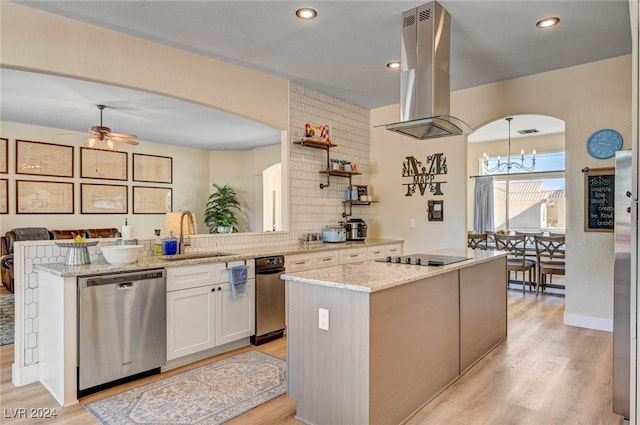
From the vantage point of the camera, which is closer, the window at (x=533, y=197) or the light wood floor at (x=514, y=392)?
the light wood floor at (x=514, y=392)

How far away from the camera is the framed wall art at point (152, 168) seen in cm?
794

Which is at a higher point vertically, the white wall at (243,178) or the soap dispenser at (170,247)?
the white wall at (243,178)

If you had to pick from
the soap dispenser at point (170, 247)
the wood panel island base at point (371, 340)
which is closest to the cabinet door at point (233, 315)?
the soap dispenser at point (170, 247)

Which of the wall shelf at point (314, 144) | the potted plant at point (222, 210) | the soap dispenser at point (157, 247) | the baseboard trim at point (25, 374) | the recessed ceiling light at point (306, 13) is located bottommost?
the baseboard trim at point (25, 374)

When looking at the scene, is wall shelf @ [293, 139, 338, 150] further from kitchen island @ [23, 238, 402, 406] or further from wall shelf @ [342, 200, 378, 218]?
kitchen island @ [23, 238, 402, 406]

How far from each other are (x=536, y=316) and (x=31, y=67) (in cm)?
555

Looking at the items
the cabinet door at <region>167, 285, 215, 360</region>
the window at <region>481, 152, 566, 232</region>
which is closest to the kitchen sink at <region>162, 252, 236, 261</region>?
the cabinet door at <region>167, 285, 215, 360</region>

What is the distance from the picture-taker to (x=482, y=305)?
330cm

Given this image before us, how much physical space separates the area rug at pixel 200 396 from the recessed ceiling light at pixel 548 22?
3.51 m

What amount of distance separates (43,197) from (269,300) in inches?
207

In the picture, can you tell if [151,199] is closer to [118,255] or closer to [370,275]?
[118,255]

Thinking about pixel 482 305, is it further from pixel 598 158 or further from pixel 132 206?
pixel 132 206

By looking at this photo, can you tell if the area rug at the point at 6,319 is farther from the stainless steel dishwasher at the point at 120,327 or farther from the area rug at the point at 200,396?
the area rug at the point at 200,396

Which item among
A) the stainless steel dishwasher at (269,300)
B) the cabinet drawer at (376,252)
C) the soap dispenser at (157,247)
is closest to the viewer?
the soap dispenser at (157,247)
